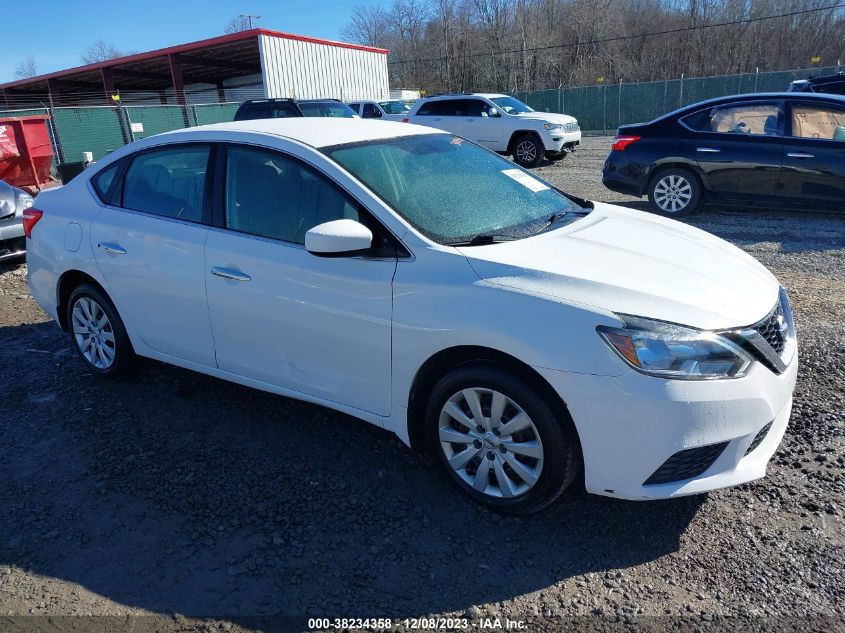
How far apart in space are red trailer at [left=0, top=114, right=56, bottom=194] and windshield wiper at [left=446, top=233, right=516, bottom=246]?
13.0 meters

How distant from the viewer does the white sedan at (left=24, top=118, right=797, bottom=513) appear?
254 cm

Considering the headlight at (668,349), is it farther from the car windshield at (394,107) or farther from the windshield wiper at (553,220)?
the car windshield at (394,107)

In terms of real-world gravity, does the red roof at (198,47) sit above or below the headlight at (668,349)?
above

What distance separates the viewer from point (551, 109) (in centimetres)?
3209

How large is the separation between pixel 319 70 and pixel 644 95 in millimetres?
15677

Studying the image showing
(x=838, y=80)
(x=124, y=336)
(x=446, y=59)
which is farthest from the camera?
(x=446, y=59)

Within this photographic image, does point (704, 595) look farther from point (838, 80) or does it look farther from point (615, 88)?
point (615, 88)

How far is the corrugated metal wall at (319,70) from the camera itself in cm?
2955

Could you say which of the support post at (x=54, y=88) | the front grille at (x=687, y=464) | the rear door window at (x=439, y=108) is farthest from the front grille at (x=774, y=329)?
the support post at (x=54, y=88)

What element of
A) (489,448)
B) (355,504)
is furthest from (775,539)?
(355,504)

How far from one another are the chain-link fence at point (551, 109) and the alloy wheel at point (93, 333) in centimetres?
1621

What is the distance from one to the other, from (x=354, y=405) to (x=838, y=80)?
43.2ft

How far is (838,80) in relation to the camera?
1230cm

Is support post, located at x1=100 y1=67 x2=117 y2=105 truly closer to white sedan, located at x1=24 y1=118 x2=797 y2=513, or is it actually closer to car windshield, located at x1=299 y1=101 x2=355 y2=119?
car windshield, located at x1=299 y1=101 x2=355 y2=119
